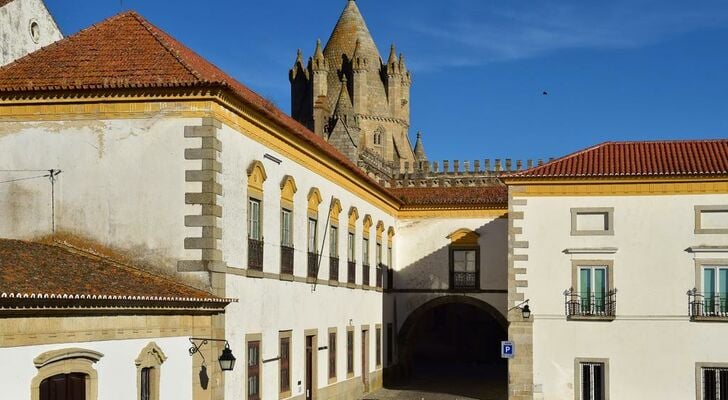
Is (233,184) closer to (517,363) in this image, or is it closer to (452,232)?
(517,363)

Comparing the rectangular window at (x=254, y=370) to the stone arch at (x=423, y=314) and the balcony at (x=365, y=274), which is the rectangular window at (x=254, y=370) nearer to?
the balcony at (x=365, y=274)

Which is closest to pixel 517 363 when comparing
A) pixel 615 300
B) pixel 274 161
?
pixel 615 300

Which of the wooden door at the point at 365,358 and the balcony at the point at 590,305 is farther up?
the balcony at the point at 590,305

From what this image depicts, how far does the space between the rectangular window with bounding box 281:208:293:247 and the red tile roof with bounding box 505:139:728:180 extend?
6.63m

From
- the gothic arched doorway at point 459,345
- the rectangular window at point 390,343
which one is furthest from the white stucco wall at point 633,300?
the gothic arched doorway at point 459,345

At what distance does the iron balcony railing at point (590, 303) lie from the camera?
28.0 metres

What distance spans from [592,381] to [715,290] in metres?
3.82

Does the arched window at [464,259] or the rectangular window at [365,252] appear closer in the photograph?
the rectangular window at [365,252]

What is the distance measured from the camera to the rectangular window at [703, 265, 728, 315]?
2752 cm

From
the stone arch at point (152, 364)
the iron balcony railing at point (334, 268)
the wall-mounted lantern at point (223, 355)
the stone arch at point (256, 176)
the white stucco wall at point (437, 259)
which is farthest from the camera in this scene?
the white stucco wall at point (437, 259)

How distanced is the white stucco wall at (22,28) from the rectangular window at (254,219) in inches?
226

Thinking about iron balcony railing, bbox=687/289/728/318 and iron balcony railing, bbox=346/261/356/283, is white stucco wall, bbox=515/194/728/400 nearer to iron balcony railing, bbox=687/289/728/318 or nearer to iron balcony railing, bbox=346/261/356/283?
iron balcony railing, bbox=687/289/728/318

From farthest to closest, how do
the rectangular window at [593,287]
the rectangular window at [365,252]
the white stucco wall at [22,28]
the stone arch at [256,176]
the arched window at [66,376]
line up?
1. the rectangular window at [365,252]
2. the rectangular window at [593,287]
3. the white stucco wall at [22,28]
4. the stone arch at [256,176]
5. the arched window at [66,376]

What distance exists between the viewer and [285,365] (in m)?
24.2
